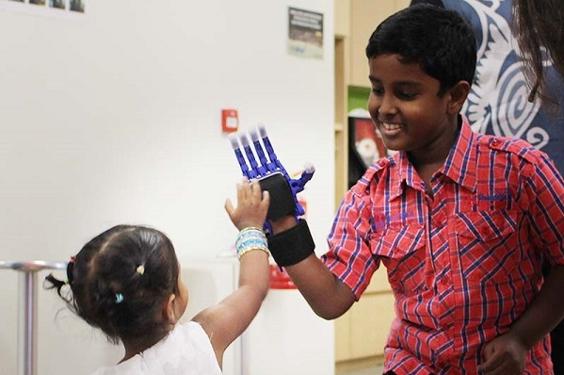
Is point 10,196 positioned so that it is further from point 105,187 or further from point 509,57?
point 509,57

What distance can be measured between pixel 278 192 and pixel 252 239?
0.32 ft

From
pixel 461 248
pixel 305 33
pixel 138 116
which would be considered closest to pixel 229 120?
pixel 138 116

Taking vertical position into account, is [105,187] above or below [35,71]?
below

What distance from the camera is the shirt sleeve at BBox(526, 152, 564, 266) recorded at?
42.5 inches

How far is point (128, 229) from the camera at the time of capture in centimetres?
121

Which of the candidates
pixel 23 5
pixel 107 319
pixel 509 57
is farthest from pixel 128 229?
pixel 23 5

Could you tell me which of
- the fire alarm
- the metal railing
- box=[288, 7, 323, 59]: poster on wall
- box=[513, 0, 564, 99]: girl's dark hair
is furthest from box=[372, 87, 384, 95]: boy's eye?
box=[288, 7, 323, 59]: poster on wall

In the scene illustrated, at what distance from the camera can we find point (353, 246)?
1197mm

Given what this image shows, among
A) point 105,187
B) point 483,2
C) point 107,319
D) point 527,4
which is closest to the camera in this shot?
point 527,4

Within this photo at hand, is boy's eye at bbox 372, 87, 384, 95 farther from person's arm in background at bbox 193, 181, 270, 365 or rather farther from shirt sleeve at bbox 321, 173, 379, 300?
person's arm in background at bbox 193, 181, 270, 365

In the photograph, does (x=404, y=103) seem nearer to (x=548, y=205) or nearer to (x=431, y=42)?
(x=431, y=42)

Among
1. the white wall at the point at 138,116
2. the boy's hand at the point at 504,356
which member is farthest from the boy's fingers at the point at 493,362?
the white wall at the point at 138,116

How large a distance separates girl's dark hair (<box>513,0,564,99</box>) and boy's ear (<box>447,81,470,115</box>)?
0.36 ft

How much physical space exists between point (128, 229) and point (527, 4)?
73cm
